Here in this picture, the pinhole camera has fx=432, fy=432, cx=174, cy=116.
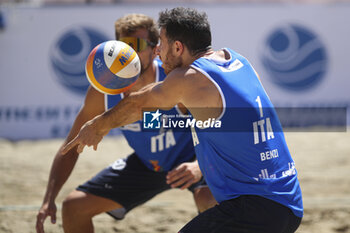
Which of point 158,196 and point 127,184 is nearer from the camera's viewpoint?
point 127,184

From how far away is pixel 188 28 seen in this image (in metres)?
2.24

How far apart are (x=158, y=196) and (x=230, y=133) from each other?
9.47ft

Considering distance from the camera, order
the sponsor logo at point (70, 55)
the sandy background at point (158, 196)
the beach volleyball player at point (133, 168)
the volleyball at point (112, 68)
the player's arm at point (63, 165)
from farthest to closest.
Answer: the sponsor logo at point (70, 55) → the sandy background at point (158, 196) → the beach volleyball player at point (133, 168) → the player's arm at point (63, 165) → the volleyball at point (112, 68)

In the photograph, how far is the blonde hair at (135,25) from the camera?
313 cm

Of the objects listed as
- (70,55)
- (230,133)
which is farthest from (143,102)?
(70,55)

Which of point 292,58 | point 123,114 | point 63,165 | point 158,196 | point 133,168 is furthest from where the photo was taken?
point 292,58

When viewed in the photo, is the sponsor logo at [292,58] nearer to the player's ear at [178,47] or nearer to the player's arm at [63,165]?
the player's arm at [63,165]

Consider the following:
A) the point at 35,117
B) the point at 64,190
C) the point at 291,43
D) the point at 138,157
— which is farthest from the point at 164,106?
the point at 291,43

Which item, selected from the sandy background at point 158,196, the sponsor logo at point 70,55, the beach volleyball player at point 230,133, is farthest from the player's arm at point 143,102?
the sponsor logo at point 70,55

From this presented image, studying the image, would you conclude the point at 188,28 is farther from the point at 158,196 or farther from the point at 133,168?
the point at 158,196

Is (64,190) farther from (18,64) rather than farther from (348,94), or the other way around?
(348,94)

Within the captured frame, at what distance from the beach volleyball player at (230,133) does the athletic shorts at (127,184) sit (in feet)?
2.94

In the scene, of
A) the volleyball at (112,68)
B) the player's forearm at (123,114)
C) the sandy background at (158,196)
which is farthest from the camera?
the sandy background at (158,196)

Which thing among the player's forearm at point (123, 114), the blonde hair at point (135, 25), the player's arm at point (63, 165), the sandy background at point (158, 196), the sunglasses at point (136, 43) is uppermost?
the blonde hair at point (135, 25)
